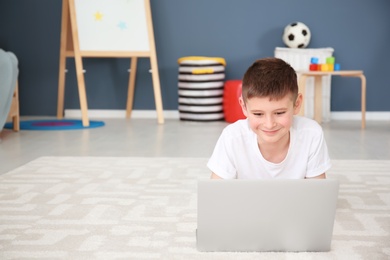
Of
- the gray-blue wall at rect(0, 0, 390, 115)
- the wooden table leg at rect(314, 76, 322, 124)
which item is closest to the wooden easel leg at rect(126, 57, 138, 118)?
the gray-blue wall at rect(0, 0, 390, 115)

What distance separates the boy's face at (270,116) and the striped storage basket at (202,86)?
2684 millimetres

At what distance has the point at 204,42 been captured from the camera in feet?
13.6

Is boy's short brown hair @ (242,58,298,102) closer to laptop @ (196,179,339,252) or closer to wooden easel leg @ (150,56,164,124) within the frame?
laptop @ (196,179,339,252)

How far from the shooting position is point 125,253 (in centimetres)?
117

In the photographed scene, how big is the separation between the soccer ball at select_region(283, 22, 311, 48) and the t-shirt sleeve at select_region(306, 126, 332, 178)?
8.82 feet

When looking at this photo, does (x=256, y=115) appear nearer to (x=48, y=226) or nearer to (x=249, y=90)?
(x=249, y=90)

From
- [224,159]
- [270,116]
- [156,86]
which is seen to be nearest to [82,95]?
[156,86]

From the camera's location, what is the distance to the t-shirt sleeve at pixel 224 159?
4.25 ft

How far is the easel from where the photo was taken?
3.59m

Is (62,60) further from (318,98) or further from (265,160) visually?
(265,160)

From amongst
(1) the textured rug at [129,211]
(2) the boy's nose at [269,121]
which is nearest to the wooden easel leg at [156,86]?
(1) the textured rug at [129,211]

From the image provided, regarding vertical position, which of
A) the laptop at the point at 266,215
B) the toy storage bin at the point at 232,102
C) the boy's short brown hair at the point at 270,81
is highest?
the boy's short brown hair at the point at 270,81

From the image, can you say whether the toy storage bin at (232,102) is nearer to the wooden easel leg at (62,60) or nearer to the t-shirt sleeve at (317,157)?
the wooden easel leg at (62,60)

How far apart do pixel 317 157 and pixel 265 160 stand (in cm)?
12
